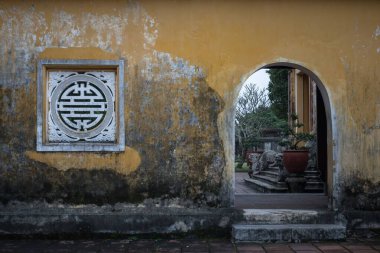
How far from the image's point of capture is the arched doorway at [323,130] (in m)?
6.73

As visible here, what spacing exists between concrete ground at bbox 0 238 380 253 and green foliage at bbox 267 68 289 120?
1661 centimetres

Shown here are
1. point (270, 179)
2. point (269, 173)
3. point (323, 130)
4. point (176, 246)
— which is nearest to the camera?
point (176, 246)

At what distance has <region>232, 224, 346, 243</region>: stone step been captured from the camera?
6.29m

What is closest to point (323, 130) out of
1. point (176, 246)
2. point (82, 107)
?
point (176, 246)

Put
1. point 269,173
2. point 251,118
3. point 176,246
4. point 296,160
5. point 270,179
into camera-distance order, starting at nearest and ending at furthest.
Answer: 1. point 176,246
2. point 296,160
3. point 270,179
4. point 269,173
5. point 251,118

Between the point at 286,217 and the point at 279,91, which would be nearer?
the point at 286,217

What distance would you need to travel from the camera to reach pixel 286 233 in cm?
631

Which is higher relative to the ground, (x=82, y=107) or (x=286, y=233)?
(x=82, y=107)

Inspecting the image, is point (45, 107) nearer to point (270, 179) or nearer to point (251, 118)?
point (270, 179)

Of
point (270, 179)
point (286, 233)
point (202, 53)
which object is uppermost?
point (202, 53)

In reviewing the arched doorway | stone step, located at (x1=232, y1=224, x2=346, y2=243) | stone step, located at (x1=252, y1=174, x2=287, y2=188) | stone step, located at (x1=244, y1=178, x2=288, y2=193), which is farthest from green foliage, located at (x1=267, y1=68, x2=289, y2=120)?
stone step, located at (x1=232, y1=224, x2=346, y2=243)

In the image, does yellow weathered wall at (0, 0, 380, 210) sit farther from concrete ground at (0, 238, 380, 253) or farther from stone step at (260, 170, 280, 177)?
stone step at (260, 170, 280, 177)

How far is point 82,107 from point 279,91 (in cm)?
1731

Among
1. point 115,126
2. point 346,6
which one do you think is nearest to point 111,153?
point 115,126
